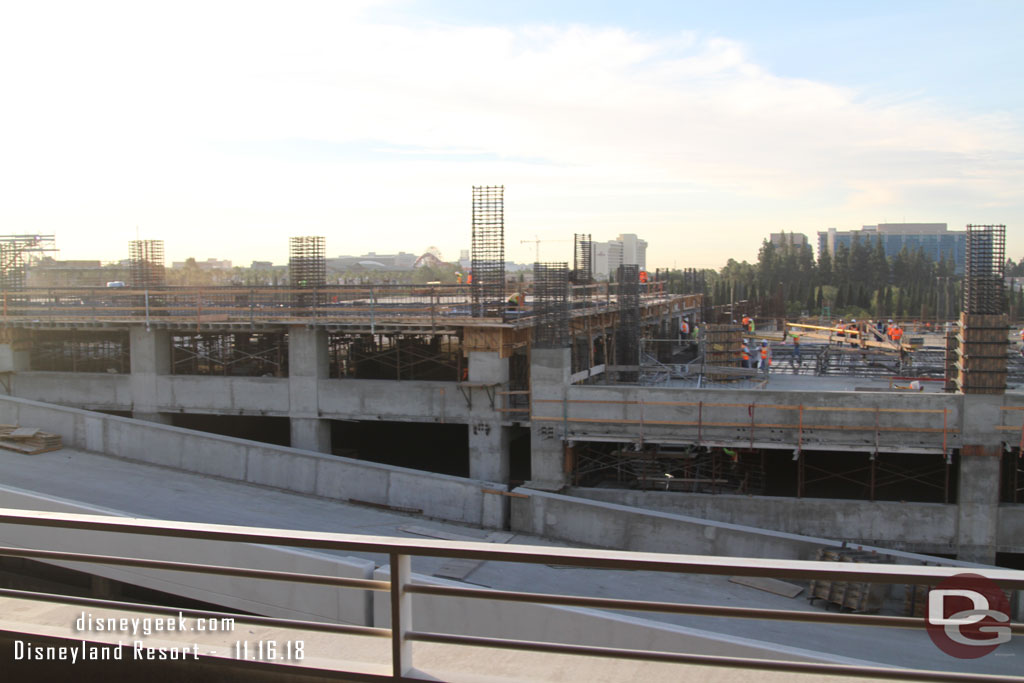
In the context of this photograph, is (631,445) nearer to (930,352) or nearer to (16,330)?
(930,352)

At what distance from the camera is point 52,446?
2523cm

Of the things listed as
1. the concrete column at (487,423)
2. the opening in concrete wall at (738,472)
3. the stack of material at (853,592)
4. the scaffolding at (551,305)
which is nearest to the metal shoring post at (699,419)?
the opening in concrete wall at (738,472)

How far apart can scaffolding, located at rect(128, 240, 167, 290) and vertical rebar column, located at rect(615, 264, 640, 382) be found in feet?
59.6

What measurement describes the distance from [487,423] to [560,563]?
21.7 meters

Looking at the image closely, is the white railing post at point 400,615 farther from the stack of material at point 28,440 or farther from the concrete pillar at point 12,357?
the concrete pillar at point 12,357

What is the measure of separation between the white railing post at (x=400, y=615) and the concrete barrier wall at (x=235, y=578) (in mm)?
12781

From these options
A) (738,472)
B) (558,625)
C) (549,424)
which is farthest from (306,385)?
(558,625)

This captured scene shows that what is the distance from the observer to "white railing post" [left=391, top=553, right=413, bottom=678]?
2.70 metres

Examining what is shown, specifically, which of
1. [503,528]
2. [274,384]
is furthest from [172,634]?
[274,384]

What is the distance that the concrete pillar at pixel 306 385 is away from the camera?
2623 cm

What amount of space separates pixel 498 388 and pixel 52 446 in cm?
1354

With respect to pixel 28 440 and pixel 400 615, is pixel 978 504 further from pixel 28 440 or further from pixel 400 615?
pixel 28 440

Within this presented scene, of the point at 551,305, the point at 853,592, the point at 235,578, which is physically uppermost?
the point at 551,305

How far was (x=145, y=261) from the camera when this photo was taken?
33.9m
